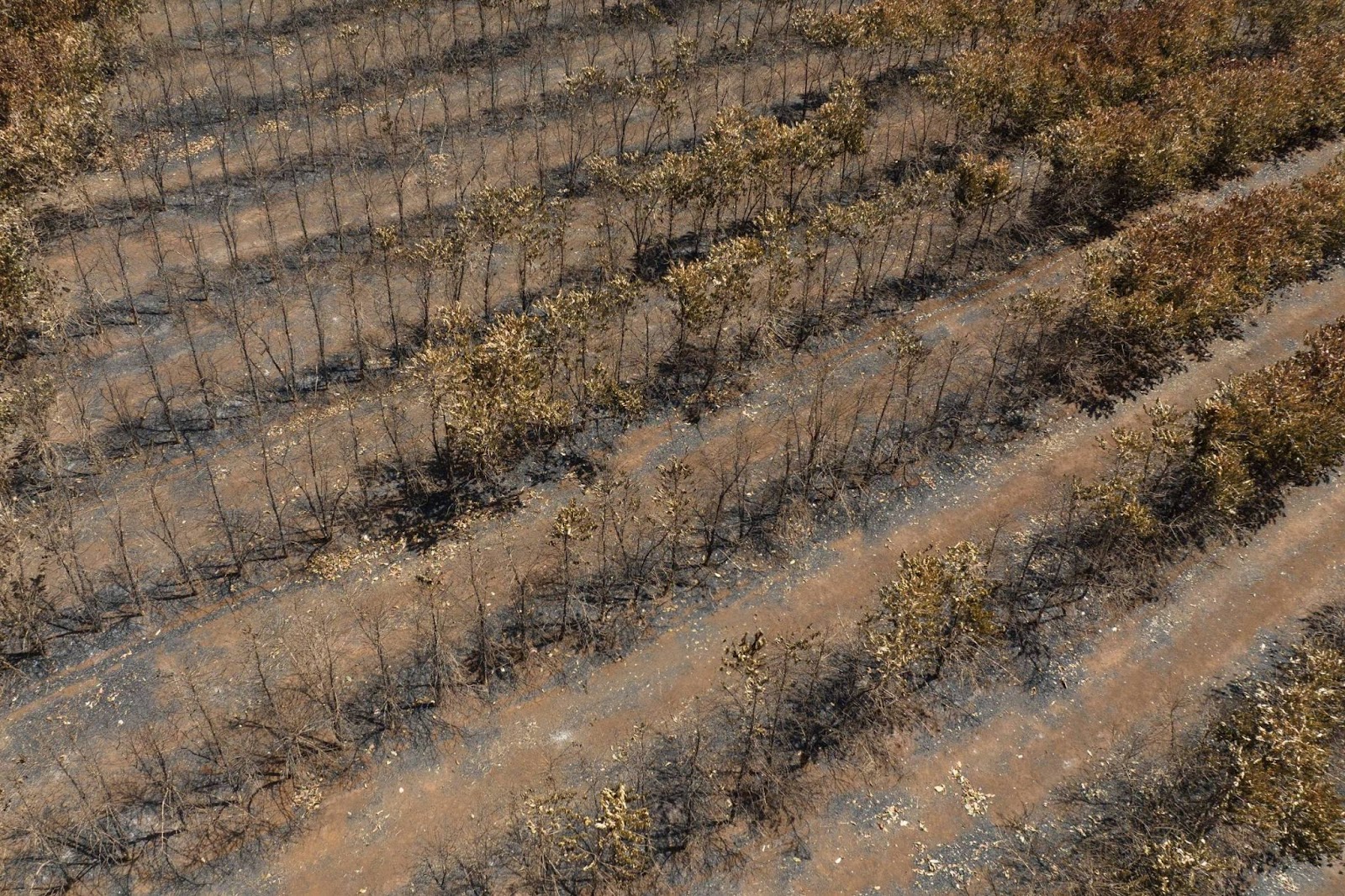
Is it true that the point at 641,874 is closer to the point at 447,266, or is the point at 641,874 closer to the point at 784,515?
the point at 784,515

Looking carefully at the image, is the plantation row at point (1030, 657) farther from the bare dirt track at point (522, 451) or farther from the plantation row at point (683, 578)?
the bare dirt track at point (522, 451)

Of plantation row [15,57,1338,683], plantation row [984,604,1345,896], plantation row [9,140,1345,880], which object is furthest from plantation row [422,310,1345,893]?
plantation row [15,57,1338,683]

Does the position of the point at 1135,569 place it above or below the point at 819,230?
below

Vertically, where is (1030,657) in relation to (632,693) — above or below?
below

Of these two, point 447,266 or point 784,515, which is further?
point 447,266

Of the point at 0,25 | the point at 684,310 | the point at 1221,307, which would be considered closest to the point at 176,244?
the point at 0,25

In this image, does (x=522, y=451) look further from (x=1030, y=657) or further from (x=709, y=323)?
(x=1030, y=657)

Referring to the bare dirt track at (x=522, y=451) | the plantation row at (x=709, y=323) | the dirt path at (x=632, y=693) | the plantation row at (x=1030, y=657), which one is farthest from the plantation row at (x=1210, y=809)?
the plantation row at (x=709, y=323)

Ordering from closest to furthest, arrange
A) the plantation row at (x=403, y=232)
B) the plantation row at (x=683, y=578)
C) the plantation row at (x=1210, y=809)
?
the plantation row at (x=1210, y=809) → the plantation row at (x=683, y=578) → the plantation row at (x=403, y=232)

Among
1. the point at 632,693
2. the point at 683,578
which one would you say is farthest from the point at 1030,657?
the point at 632,693
